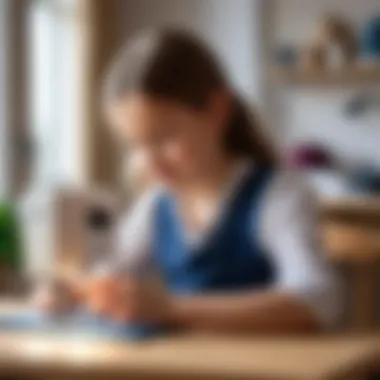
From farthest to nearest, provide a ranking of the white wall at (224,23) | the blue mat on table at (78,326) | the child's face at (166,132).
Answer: the white wall at (224,23), the child's face at (166,132), the blue mat on table at (78,326)

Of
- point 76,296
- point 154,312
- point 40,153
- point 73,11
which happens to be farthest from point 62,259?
point 73,11

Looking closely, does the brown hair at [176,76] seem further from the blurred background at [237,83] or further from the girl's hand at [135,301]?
the blurred background at [237,83]

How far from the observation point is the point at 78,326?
1.39 meters

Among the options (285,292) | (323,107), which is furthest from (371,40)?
(285,292)

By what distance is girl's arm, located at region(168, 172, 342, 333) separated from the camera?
137 centimetres

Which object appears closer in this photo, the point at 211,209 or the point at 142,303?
the point at 142,303

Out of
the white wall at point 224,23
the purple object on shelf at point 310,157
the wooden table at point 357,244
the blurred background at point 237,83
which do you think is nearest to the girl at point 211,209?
the wooden table at point 357,244

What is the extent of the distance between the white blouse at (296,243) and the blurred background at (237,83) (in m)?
1.27

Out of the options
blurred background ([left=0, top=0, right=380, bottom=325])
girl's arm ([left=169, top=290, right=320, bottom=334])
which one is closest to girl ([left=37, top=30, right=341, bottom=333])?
girl's arm ([left=169, top=290, right=320, bottom=334])

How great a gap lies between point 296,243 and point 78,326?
1.09ft

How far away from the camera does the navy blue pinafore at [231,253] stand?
1.55 metres

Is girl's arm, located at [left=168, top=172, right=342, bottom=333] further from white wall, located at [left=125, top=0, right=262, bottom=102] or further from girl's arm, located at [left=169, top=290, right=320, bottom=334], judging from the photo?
white wall, located at [left=125, top=0, right=262, bottom=102]

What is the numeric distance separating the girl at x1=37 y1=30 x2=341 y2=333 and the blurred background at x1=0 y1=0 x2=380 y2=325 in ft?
4.01

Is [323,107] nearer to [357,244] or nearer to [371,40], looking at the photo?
[371,40]
